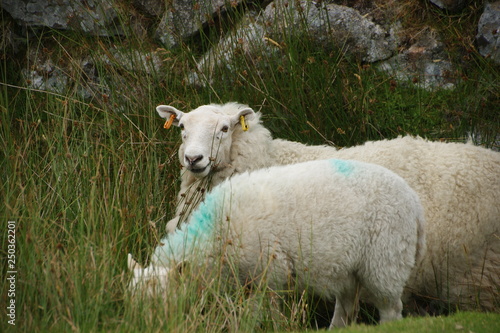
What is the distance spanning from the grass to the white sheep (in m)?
0.47

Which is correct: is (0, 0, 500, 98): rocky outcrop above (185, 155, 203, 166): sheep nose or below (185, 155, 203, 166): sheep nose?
above

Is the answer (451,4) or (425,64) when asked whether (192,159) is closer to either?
(425,64)

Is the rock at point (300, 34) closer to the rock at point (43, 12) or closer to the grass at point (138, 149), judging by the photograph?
the grass at point (138, 149)

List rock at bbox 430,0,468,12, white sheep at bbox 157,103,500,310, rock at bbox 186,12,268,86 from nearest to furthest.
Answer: white sheep at bbox 157,103,500,310 → rock at bbox 186,12,268,86 → rock at bbox 430,0,468,12

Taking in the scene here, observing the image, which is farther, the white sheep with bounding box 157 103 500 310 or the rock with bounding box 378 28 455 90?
the rock with bounding box 378 28 455 90

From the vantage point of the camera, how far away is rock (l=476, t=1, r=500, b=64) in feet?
22.9

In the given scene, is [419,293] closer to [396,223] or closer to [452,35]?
[396,223]

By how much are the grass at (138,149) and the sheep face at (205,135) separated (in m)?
0.34

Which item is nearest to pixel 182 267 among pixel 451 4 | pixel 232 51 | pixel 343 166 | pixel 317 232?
pixel 317 232

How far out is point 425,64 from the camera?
24.2 ft

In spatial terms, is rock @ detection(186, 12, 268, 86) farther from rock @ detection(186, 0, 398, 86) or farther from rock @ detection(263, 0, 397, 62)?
rock @ detection(263, 0, 397, 62)

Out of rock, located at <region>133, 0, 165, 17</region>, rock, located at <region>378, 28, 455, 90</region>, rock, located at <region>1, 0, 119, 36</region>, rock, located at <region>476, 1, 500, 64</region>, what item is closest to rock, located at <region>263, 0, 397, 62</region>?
rock, located at <region>378, 28, 455, 90</region>

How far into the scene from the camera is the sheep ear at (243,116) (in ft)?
18.7

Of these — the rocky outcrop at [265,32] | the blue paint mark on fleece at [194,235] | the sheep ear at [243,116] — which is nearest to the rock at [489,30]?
the rocky outcrop at [265,32]
